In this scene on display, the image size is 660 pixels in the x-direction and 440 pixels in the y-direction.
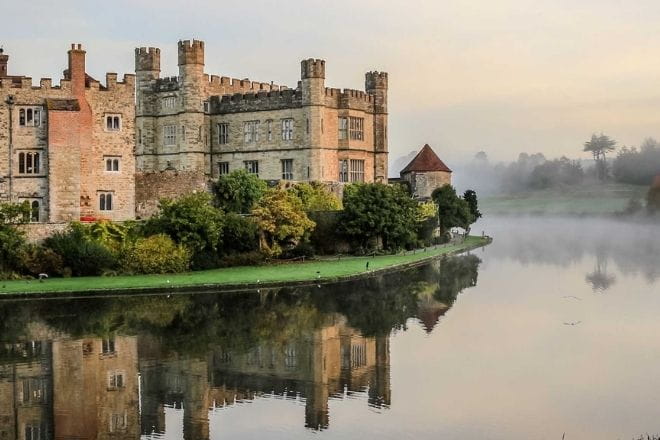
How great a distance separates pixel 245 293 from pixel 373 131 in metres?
24.8

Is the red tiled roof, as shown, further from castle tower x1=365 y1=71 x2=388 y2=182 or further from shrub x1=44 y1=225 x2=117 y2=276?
shrub x1=44 y1=225 x2=117 y2=276

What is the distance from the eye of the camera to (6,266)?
34.4 meters

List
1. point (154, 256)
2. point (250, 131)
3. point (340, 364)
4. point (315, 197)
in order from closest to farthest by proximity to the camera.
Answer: point (340, 364) < point (154, 256) < point (315, 197) < point (250, 131)

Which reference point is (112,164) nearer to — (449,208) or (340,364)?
(340,364)

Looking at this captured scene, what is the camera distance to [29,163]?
130 feet

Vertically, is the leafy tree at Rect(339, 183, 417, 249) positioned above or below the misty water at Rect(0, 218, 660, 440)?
above

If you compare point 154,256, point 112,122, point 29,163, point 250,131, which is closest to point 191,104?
point 250,131

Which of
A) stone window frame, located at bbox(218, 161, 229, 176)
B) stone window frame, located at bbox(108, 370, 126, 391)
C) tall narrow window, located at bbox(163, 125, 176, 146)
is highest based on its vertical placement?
tall narrow window, located at bbox(163, 125, 176, 146)

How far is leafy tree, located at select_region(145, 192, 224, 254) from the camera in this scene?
3744 centimetres

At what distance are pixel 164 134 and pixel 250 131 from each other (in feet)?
16.6

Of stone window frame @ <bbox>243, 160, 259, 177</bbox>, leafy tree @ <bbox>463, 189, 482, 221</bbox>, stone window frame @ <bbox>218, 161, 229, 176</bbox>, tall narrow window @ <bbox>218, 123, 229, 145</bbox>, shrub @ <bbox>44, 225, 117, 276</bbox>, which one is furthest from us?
leafy tree @ <bbox>463, 189, 482, 221</bbox>

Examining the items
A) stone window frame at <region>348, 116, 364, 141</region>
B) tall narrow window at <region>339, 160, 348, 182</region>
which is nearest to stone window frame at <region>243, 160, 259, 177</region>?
tall narrow window at <region>339, 160, 348, 182</region>

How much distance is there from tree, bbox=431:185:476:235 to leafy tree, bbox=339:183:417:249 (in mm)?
10939

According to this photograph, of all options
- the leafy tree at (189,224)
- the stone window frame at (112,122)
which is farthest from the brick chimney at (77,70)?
the leafy tree at (189,224)
